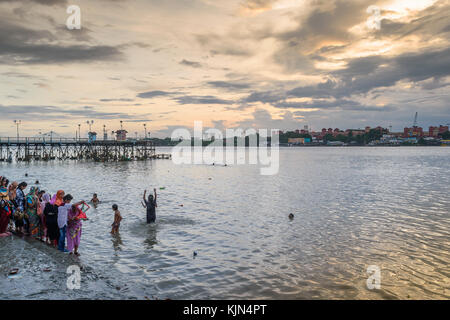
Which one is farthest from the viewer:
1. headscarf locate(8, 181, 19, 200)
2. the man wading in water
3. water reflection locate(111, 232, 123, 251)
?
the man wading in water

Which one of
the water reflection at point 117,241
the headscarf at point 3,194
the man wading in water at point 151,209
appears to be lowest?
the water reflection at point 117,241

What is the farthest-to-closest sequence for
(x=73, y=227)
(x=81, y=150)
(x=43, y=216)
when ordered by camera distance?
1. (x=81, y=150)
2. (x=43, y=216)
3. (x=73, y=227)

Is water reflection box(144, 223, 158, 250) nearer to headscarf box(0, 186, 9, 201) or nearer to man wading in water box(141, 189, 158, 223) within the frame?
man wading in water box(141, 189, 158, 223)

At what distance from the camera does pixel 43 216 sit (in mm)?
12008

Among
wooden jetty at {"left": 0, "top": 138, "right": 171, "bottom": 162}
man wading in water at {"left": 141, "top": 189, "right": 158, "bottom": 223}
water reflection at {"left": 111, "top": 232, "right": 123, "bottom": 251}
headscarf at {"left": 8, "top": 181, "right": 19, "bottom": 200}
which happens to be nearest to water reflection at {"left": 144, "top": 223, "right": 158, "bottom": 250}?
man wading in water at {"left": 141, "top": 189, "right": 158, "bottom": 223}

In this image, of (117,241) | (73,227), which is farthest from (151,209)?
(73,227)

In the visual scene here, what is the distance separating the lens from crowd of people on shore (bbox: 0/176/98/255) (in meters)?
10.7

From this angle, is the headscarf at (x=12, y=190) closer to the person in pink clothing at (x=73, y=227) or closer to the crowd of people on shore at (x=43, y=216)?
the crowd of people on shore at (x=43, y=216)

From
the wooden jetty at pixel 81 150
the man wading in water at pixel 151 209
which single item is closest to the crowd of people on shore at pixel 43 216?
the man wading in water at pixel 151 209

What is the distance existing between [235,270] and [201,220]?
8.60m

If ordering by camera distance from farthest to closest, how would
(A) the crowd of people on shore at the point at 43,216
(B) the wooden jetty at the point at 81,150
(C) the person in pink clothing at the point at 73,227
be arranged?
1. (B) the wooden jetty at the point at 81,150
2. (A) the crowd of people on shore at the point at 43,216
3. (C) the person in pink clothing at the point at 73,227

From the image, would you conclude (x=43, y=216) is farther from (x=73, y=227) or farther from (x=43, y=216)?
(x=73, y=227)

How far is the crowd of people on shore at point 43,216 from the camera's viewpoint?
1071 centimetres

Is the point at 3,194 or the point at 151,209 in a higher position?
the point at 3,194
